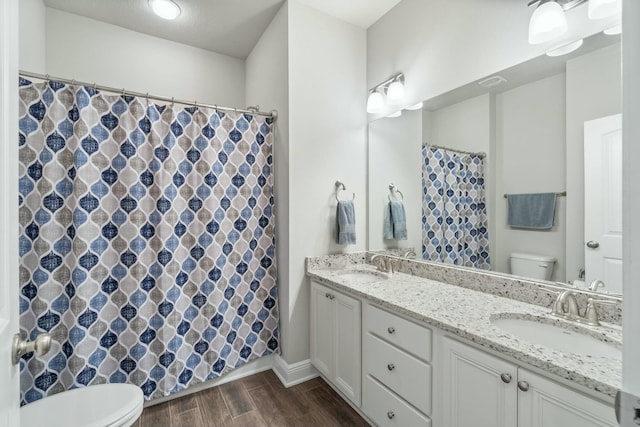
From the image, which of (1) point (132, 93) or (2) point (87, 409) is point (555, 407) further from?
(1) point (132, 93)

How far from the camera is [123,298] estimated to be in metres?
1.81

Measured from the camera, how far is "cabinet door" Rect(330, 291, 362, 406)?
1.71 m

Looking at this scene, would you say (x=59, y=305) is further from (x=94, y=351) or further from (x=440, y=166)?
(x=440, y=166)

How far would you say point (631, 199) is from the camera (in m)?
0.39

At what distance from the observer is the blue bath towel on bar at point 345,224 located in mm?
2211

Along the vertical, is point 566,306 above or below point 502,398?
above

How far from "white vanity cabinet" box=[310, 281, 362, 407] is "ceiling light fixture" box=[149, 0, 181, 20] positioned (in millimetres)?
2293

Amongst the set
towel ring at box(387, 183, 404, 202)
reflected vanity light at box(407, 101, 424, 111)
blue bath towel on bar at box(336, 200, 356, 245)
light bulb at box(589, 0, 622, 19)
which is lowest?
blue bath towel on bar at box(336, 200, 356, 245)

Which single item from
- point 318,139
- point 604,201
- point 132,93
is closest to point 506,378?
point 604,201

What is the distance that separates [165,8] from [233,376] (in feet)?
9.11

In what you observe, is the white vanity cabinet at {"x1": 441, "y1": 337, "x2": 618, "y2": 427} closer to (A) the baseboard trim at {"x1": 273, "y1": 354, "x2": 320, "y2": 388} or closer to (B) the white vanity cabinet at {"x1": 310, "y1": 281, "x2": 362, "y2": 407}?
(B) the white vanity cabinet at {"x1": 310, "y1": 281, "x2": 362, "y2": 407}

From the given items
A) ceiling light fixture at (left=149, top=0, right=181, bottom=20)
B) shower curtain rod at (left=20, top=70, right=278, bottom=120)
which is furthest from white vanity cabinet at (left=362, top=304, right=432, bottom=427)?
ceiling light fixture at (left=149, top=0, right=181, bottom=20)

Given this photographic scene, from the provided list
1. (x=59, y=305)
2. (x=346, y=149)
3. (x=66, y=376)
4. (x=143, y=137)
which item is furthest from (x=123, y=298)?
(x=346, y=149)

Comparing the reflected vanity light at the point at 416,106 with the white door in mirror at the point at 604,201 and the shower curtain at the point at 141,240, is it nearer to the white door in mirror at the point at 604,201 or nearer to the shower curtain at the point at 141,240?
the white door in mirror at the point at 604,201
